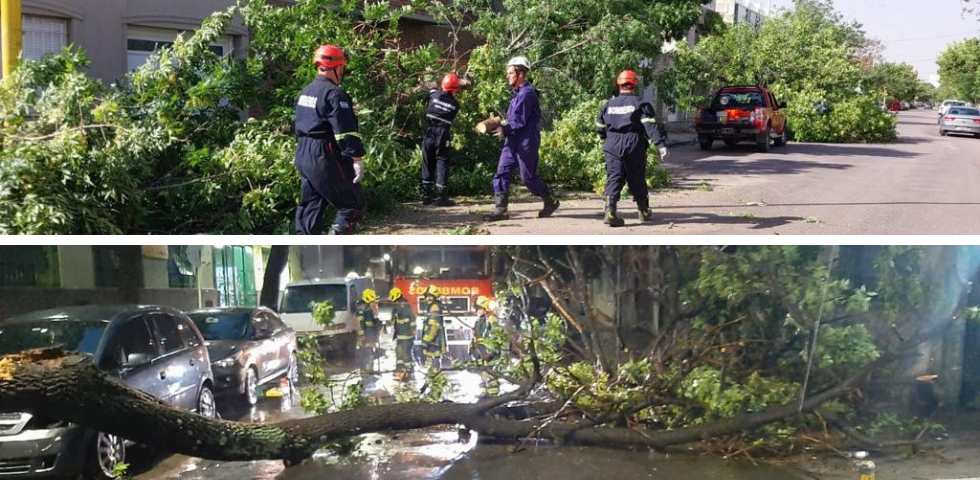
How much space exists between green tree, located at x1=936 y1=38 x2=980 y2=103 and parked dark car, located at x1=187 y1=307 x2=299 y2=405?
68.3 metres

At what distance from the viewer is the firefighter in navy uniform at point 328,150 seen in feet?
23.8

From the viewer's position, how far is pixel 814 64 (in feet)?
106

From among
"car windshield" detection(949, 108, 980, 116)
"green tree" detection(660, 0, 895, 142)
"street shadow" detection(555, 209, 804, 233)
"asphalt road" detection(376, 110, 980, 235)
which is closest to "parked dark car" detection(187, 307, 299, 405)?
"asphalt road" detection(376, 110, 980, 235)

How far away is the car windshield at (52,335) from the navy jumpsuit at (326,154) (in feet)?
12.3

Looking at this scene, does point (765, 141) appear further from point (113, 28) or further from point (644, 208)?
point (113, 28)

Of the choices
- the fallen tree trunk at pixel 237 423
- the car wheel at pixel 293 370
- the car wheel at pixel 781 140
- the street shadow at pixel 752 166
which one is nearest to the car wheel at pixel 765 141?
the car wheel at pixel 781 140

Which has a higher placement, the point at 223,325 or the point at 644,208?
the point at 223,325

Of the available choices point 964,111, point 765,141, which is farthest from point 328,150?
point 964,111

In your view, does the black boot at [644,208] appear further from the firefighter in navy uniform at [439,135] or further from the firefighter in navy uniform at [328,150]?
the firefighter in navy uniform at [328,150]

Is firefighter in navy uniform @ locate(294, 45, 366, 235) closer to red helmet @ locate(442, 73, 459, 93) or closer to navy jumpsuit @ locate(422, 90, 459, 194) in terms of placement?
navy jumpsuit @ locate(422, 90, 459, 194)

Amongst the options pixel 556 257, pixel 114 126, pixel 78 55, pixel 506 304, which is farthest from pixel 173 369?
pixel 78 55

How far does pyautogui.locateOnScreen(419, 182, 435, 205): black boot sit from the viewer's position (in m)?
12.6

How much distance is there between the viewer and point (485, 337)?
389cm

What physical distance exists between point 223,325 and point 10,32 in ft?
19.4
